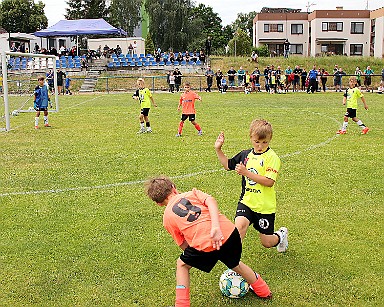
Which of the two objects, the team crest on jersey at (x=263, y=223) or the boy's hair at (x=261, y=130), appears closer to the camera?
the boy's hair at (x=261, y=130)

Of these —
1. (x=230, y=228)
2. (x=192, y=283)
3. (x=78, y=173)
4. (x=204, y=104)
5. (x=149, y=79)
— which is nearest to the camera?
(x=230, y=228)

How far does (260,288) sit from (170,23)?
210 ft

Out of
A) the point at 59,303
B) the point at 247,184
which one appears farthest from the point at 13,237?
the point at 247,184

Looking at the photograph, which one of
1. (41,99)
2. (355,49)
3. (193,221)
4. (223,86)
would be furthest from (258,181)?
(355,49)

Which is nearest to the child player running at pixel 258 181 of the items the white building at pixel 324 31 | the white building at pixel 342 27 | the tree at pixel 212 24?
the white building at pixel 324 31

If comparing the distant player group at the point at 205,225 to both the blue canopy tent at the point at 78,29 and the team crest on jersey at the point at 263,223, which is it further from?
the blue canopy tent at the point at 78,29

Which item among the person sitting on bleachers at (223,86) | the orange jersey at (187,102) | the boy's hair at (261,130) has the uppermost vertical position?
the person sitting on bleachers at (223,86)

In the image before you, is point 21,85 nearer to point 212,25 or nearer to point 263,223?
point 263,223

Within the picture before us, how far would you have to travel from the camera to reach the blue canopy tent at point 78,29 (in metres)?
44.3

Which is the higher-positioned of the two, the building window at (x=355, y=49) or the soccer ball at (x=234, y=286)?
the building window at (x=355, y=49)

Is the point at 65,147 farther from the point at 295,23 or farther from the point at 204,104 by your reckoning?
the point at 295,23

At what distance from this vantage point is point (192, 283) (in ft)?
16.2

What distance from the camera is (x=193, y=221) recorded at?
4.02 m

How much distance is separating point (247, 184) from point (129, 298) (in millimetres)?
1612
